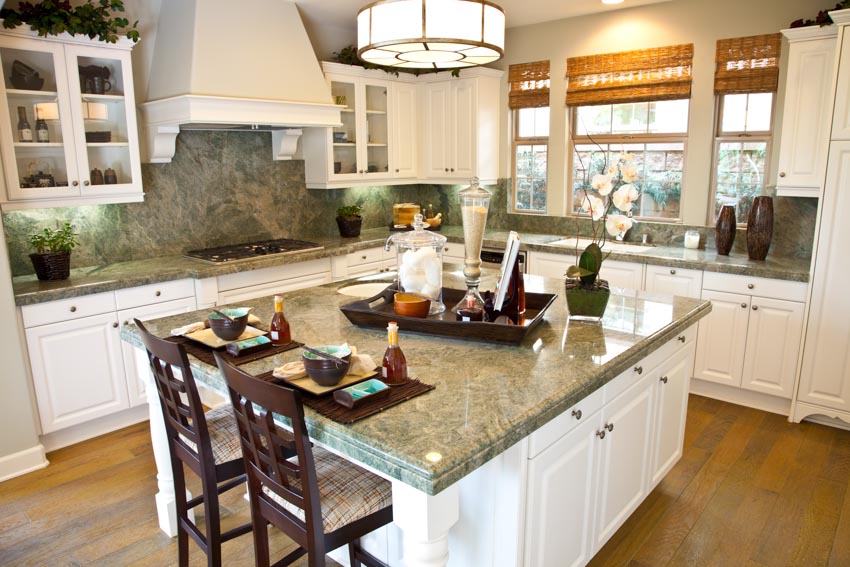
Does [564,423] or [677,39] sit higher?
[677,39]

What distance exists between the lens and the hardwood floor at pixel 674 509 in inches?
98.4

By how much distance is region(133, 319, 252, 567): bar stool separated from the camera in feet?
6.15

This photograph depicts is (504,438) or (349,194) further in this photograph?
(349,194)

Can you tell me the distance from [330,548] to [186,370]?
698 millimetres

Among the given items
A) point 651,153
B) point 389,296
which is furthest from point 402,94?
point 389,296

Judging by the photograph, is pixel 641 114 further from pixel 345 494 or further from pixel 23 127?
pixel 23 127

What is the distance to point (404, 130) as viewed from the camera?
5.32 m

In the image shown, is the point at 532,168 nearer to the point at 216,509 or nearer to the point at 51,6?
the point at 51,6

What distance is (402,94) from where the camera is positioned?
207 inches

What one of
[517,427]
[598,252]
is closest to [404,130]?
[598,252]

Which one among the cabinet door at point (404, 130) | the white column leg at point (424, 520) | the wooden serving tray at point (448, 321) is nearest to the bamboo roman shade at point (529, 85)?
the cabinet door at point (404, 130)

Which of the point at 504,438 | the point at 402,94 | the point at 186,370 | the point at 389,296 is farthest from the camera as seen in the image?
the point at 402,94

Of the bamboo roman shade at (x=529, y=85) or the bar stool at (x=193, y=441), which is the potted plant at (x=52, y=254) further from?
the bamboo roman shade at (x=529, y=85)

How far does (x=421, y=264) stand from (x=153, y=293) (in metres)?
2.06
